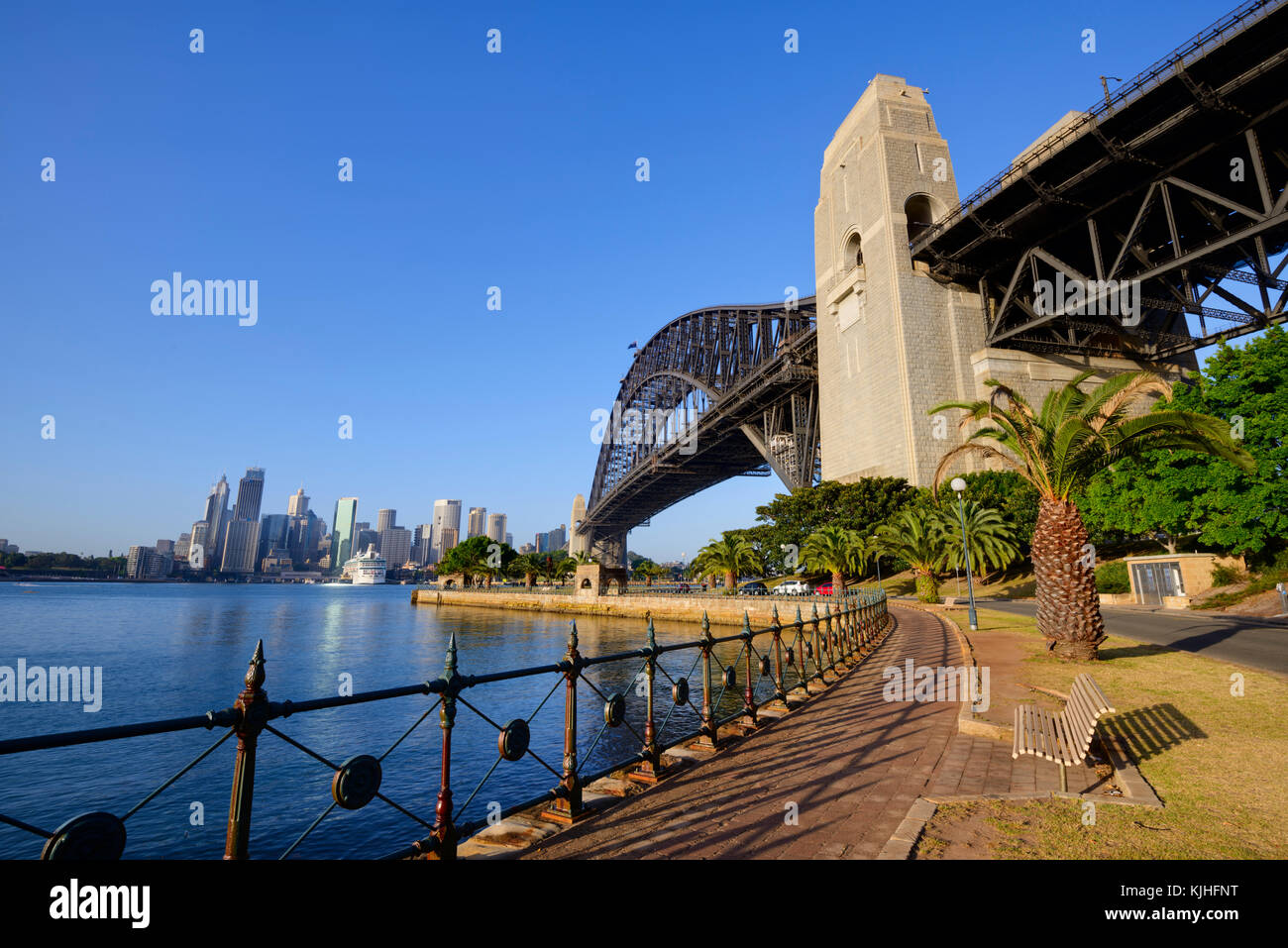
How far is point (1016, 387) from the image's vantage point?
4697cm

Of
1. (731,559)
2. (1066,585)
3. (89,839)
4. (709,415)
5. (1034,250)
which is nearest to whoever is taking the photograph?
(89,839)

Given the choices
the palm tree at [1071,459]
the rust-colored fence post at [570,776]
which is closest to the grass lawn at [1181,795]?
the palm tree at [1071,459]

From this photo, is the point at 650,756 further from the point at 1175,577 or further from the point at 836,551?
the point at 836,551

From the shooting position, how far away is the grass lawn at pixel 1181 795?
4.16m

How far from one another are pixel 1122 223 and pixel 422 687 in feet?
194

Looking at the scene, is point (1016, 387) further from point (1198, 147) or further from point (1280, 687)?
point (1280, 687)

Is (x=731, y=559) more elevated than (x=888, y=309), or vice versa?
(x=888, y=309)

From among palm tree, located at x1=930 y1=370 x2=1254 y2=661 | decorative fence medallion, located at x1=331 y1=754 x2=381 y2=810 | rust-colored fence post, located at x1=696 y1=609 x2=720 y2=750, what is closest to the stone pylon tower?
palm tree, located at x1=930 y1=370 x2=1254 y2=661

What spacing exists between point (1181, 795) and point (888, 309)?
47996 mm

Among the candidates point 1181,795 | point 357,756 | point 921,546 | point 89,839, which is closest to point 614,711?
point 357,756

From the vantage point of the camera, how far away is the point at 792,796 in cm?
533

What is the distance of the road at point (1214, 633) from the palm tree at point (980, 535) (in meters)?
8.09

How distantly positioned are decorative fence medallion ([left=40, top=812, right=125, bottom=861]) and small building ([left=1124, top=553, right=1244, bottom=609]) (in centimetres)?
3440
